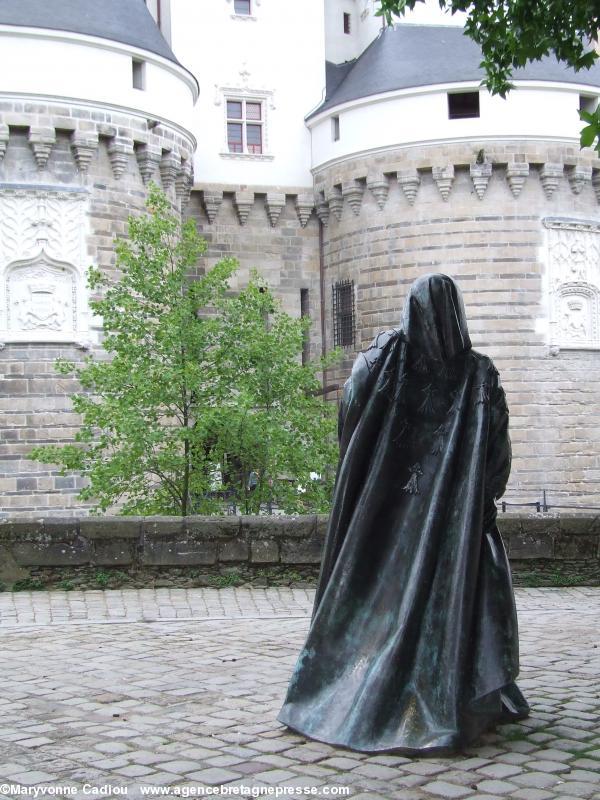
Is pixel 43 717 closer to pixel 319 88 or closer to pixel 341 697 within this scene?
pixel 341 697

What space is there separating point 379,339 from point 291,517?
5176 millimetres

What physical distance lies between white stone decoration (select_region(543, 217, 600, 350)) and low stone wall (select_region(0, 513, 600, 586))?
14523 mm

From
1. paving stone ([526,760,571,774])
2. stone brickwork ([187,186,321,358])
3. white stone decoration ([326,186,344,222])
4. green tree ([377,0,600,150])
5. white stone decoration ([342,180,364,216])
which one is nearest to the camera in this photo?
paving stone ([526,760,571,774])

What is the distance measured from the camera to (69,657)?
7070 mm

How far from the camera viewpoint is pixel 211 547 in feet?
32.7

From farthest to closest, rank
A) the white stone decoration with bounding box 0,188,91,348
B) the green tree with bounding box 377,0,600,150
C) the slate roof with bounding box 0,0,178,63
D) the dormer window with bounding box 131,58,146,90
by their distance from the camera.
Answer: the dormer window with bounding box 131,58,146,90 < the slate roof with bounding box 0,0,178,63 < the white stone decoration with bounding box 0,188,91,348 < the green tree with bounding box 377,0,600,150

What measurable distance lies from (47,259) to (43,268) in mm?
184

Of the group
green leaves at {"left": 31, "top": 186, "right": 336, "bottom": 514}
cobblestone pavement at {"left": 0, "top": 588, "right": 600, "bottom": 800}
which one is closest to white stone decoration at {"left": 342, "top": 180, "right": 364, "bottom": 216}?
green leaves at {"left": 31, "top": 186, "right": 336, "bottom": 514}

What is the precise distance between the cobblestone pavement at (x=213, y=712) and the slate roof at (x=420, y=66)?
58.1ft

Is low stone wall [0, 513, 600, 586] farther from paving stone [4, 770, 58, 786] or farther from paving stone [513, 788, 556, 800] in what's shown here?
paving stone [513, 788, 556, 800]

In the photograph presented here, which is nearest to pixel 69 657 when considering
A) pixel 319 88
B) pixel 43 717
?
pixel 43 717

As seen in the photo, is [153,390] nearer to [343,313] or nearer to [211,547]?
[211,547]

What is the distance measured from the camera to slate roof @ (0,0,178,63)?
20969mm

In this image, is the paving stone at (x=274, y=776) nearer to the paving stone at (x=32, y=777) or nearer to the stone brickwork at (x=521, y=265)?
the paving stone at (x=32, y=777)
